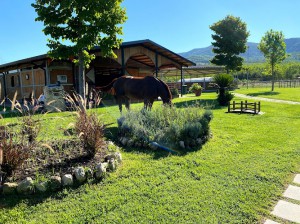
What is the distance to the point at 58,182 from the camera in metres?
3.27

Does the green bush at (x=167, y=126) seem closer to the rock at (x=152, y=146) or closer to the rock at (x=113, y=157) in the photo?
the rock at (x=152, y=146)

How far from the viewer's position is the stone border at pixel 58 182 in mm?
3115

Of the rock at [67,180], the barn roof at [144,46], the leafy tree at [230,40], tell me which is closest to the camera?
the rock at [67,180]

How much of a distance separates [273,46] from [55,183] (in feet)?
91.8

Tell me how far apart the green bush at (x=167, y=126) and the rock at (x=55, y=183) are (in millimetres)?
2394

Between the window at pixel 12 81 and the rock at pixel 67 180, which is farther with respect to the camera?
the window at pixel 12 81

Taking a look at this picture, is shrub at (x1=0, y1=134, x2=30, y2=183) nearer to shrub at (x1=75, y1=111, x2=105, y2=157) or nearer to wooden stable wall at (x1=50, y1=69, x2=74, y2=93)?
shrub at (x1=75, y1=111, x2=105, y2=157)

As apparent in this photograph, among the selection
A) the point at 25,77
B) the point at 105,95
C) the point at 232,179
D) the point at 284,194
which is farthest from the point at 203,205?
the point at 25,77

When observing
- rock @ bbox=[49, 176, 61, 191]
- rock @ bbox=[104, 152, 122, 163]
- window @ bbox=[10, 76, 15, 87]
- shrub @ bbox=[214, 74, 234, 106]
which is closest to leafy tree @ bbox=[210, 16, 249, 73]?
shrub @ bbox=[214, 74, 234, 106]

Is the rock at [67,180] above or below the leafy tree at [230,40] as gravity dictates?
below

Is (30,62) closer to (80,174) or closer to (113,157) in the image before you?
(113,157)

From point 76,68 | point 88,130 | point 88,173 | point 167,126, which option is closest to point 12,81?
point 76,68

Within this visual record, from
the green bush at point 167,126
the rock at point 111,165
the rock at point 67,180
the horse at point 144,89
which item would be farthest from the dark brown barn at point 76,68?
the rock at point 67,180

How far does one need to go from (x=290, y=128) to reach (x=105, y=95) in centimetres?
1134
